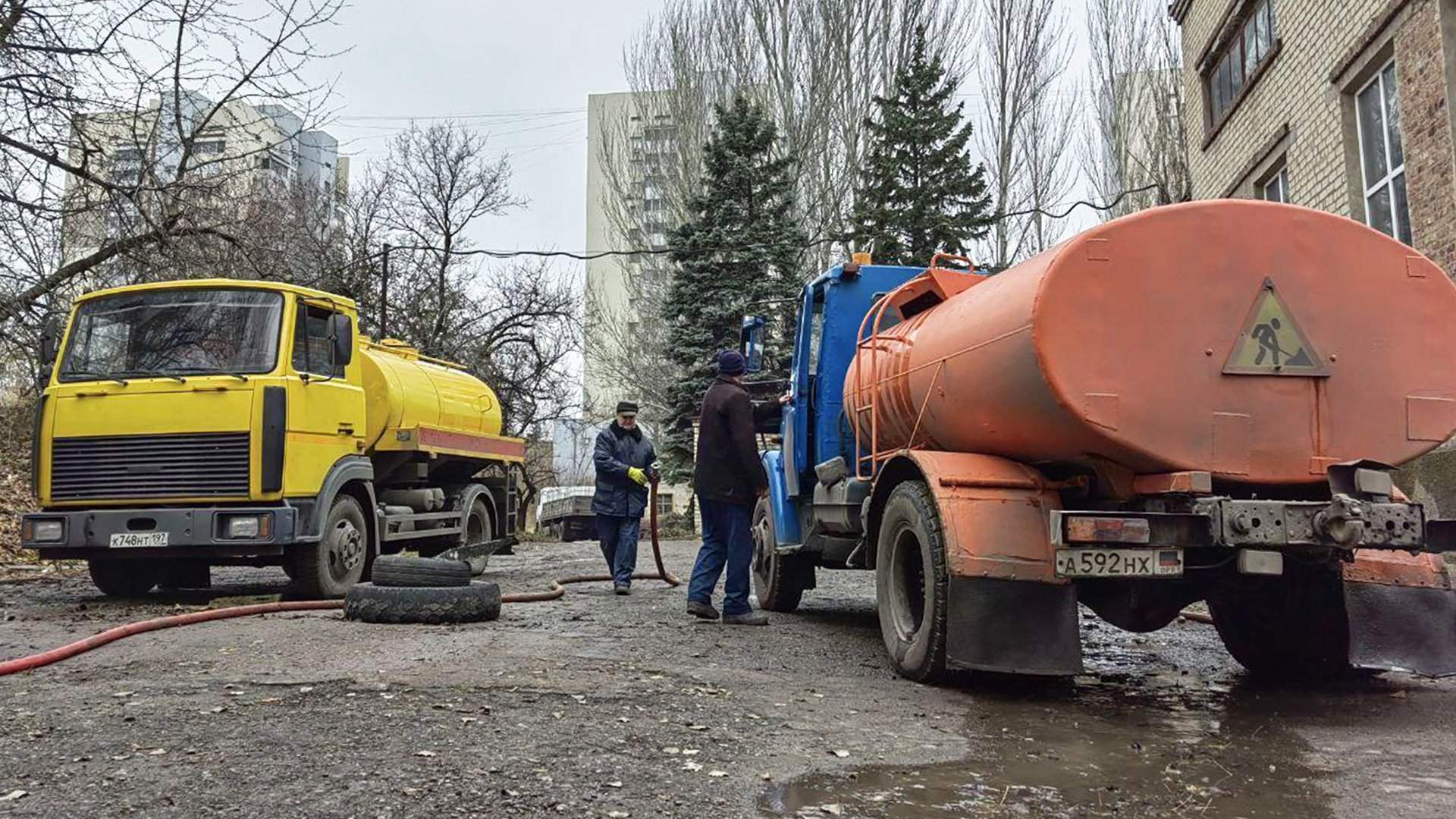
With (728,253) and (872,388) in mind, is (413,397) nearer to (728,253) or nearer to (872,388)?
(872,388)

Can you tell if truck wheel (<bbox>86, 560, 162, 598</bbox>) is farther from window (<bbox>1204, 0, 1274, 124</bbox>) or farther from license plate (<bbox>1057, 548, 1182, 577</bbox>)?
window (<bbox>1204, 0, 1274, 124</bbox>)

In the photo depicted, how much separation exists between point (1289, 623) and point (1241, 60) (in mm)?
10870

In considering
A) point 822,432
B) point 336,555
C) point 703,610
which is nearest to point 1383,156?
point 822,432

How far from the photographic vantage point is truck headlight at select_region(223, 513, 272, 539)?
8102mm

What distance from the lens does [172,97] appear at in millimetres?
11789

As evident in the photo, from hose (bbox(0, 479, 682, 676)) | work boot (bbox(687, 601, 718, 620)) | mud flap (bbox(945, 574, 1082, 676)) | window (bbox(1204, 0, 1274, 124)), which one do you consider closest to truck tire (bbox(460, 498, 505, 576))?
hose (bbox(0, 479, 682, 676))

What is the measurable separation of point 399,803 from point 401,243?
25.0 meters

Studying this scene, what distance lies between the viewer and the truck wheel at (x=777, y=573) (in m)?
8.66

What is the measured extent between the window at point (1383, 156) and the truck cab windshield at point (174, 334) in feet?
32.2

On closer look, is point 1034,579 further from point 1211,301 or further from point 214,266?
point 214,266

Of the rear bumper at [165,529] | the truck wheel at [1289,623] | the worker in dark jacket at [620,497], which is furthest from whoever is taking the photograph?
the worker in dark jacket at [620,497]

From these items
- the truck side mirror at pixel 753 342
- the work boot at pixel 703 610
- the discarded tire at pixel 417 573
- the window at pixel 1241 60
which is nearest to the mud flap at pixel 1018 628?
the work boot at pixel 703 610

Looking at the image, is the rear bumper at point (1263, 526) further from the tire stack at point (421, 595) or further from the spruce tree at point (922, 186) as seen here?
the spruce tree at point (922, 186)

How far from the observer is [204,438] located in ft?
26.9
